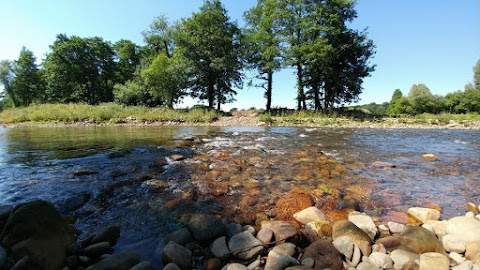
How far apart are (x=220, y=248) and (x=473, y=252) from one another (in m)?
2.67

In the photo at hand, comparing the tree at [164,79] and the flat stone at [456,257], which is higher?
the tree at [164,79]

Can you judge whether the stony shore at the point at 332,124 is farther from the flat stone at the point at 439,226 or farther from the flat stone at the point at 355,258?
the flat stone at the point at 355,258

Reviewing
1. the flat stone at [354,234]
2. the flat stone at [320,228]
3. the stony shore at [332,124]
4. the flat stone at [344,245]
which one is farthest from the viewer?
the stony shore at [332,124]

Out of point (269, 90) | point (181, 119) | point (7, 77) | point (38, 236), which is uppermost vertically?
point (7, 77)

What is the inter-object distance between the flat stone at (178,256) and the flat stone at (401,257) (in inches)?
83.8

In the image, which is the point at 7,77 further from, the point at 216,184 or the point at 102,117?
the point at 216,184

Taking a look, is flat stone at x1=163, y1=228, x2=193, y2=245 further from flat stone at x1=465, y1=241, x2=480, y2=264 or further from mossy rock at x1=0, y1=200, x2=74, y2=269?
flat stone at x1=465, y1=241, x2=480, y2=264

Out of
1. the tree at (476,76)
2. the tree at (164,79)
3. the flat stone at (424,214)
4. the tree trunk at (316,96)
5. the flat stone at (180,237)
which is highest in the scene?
the tree at (476,76)

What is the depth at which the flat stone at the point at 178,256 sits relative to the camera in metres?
2.55

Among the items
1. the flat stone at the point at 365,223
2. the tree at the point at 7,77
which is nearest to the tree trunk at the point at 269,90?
the flat stone at the point at 365,223

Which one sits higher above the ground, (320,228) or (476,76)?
(476,76)

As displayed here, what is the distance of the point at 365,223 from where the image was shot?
3.32 m

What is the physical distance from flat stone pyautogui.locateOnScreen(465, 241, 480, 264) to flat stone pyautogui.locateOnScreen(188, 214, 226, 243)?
2.67m

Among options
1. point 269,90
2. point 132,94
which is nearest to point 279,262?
point 269,90
